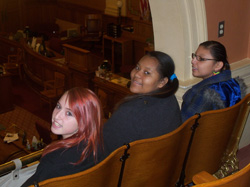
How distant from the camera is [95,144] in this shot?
186cm

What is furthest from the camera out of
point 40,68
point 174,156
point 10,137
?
point 40,68

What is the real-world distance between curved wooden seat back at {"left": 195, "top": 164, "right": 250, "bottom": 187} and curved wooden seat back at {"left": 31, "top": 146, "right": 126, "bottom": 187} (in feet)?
1.54

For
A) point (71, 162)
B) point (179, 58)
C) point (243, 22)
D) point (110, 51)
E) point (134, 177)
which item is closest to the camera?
point (71, 162)

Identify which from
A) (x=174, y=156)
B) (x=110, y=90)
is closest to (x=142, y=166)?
(x=174, y=156)

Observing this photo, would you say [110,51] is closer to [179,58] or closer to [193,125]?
[179,58]

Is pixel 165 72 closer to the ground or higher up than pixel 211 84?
higher up

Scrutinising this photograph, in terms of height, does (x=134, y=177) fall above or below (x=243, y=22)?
below

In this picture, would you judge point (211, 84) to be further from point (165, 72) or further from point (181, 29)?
point (181, 29)

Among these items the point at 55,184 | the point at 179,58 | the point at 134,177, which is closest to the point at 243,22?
the point at 179,58

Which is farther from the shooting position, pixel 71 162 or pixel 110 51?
pixel 110 51

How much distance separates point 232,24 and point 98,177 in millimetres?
2208

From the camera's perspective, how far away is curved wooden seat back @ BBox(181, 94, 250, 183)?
222 cm

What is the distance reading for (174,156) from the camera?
6.97ft

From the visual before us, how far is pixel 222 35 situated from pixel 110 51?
7.28 meters
